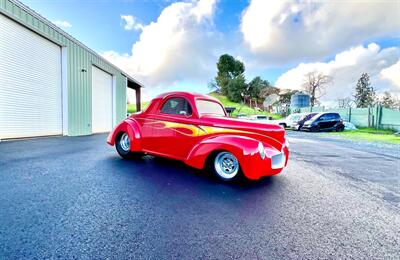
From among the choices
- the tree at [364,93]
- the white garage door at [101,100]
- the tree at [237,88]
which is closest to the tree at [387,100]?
the tree at [364,93]

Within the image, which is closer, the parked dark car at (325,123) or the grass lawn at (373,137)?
the grass lawn at (373,137)

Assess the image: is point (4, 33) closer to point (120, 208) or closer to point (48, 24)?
point (48, 24)

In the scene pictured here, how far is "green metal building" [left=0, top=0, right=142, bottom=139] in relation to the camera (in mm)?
8055

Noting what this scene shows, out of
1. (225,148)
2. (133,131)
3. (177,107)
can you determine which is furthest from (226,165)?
(133,131)

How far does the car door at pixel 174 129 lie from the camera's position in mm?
4164

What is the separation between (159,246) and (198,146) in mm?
2246

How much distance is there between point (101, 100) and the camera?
15312 mm

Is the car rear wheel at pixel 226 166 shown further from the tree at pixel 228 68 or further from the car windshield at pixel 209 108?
the tree at pixel 228 68

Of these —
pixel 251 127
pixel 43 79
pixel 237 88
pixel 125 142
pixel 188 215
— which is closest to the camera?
pixel 188 215

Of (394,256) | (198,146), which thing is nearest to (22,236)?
(198,146)

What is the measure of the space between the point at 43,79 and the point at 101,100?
5460 mm

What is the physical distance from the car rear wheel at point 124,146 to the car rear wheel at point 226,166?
2528 mm

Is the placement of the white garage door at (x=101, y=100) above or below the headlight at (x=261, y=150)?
above

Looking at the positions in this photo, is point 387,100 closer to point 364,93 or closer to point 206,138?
point 364,93
